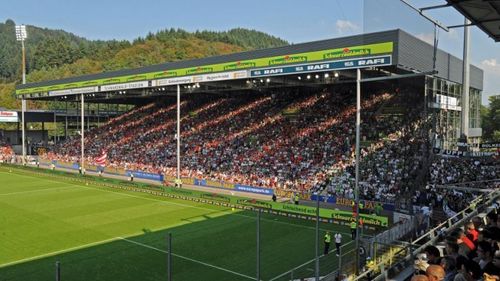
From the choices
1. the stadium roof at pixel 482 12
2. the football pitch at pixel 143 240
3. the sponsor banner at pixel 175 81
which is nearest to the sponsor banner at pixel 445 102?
the football pitch at pixel 143 240

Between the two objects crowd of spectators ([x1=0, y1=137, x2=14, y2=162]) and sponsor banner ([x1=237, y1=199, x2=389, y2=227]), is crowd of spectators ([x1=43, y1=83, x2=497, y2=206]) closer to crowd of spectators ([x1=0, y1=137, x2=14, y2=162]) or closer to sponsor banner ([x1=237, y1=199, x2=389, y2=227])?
sponsor banner ([x1=237, y1=199, x2=389, y2=227])

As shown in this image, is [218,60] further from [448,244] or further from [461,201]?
[448,244]

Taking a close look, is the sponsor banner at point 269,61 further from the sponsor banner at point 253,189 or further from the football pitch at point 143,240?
the football pitch at point 143,240

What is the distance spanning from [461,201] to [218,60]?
22.2 m

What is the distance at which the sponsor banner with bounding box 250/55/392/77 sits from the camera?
2683cm

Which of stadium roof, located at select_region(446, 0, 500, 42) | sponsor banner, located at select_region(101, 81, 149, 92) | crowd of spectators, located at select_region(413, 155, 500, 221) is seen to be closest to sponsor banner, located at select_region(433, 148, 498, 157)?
crowd of spectators, located at select_region(413, 155, 500, 221)

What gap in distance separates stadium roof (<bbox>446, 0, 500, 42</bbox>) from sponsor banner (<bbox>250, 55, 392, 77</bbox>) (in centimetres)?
1786

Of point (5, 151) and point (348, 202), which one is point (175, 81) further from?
point (5, 151)

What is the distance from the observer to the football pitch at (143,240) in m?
17.0

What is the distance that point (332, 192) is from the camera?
30.1m

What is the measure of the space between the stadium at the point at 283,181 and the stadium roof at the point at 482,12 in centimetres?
408

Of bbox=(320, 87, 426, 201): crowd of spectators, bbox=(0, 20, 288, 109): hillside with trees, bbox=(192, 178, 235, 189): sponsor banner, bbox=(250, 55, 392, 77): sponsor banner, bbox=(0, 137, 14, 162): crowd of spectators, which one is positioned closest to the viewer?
bbox=(250, 55, 392, 77): sponsor banner

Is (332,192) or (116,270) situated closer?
(116,270)

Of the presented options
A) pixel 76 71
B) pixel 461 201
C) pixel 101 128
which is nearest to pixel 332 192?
pixel 461 201
